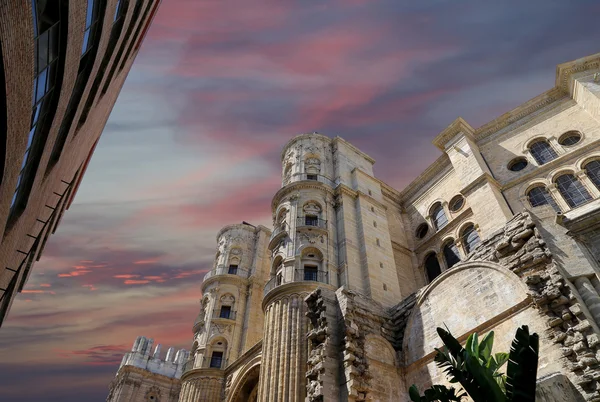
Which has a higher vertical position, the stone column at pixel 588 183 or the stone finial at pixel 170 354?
the stone finial at pixel 170 354

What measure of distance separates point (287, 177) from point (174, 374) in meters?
33.2

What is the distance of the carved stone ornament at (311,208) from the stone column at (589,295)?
16446 millimetres

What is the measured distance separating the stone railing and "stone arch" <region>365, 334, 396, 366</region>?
2188 cm

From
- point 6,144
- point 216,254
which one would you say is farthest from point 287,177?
point 6,144

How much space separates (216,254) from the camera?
4100cm

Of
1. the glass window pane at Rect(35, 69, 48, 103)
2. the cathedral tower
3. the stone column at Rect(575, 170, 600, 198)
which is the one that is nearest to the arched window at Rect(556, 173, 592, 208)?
the stone column at Rect(575, 170, 600, 198)

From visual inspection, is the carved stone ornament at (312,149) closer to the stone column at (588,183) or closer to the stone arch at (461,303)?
the stone arch at (461,303)

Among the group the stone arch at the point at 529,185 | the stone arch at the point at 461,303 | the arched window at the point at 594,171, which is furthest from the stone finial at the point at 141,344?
the arched window at the point at 594,171

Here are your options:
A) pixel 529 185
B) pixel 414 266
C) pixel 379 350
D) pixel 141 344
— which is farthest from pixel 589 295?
pixel 141 344

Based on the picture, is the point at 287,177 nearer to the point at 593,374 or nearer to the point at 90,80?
the point at 90,80

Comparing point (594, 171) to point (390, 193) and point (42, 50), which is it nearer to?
point (390, 193)

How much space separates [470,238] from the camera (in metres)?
26.1

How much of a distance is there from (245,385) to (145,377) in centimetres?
2718

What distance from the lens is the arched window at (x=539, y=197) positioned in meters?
24.2
